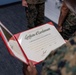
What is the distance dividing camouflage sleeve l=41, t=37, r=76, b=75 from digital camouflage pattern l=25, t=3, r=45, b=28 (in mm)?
1400

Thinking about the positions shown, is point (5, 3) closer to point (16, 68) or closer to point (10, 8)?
point (10, 8)

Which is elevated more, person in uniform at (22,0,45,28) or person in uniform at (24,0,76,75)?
person in uniform at (24,0,76,75)

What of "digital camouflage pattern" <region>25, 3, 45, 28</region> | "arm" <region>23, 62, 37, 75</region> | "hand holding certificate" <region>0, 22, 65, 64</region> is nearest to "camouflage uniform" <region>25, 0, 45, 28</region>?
"digital camouflage pattern" <region>25, 3, 45, 28</region>

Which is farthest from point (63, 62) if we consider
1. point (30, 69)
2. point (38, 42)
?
point (38, 42)

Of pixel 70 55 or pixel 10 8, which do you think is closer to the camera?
pixel 70 55

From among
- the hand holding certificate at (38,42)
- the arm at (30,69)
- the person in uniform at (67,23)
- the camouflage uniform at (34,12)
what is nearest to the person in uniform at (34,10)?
the camouflage uniform at (34,12)

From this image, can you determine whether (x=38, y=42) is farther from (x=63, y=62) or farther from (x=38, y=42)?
(x=63, y=62)

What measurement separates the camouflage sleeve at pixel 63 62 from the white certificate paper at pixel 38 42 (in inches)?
16.4

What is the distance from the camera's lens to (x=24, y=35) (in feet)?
3.55

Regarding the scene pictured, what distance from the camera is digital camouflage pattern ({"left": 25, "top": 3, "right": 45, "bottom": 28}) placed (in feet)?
6.39

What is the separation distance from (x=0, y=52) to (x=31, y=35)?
120 centimetres

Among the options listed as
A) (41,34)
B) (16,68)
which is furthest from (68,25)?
(16,68)

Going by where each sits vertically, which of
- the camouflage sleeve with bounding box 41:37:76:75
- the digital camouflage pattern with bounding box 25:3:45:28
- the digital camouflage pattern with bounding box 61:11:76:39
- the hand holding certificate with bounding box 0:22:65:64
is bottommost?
the digital camouflage pattern with bounding box 25:3:45:28

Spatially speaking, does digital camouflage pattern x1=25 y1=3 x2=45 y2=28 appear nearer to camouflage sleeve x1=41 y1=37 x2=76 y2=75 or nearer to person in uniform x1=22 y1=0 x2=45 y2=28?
person in uniform x1=22 y1=0 x2=45 y2=28
